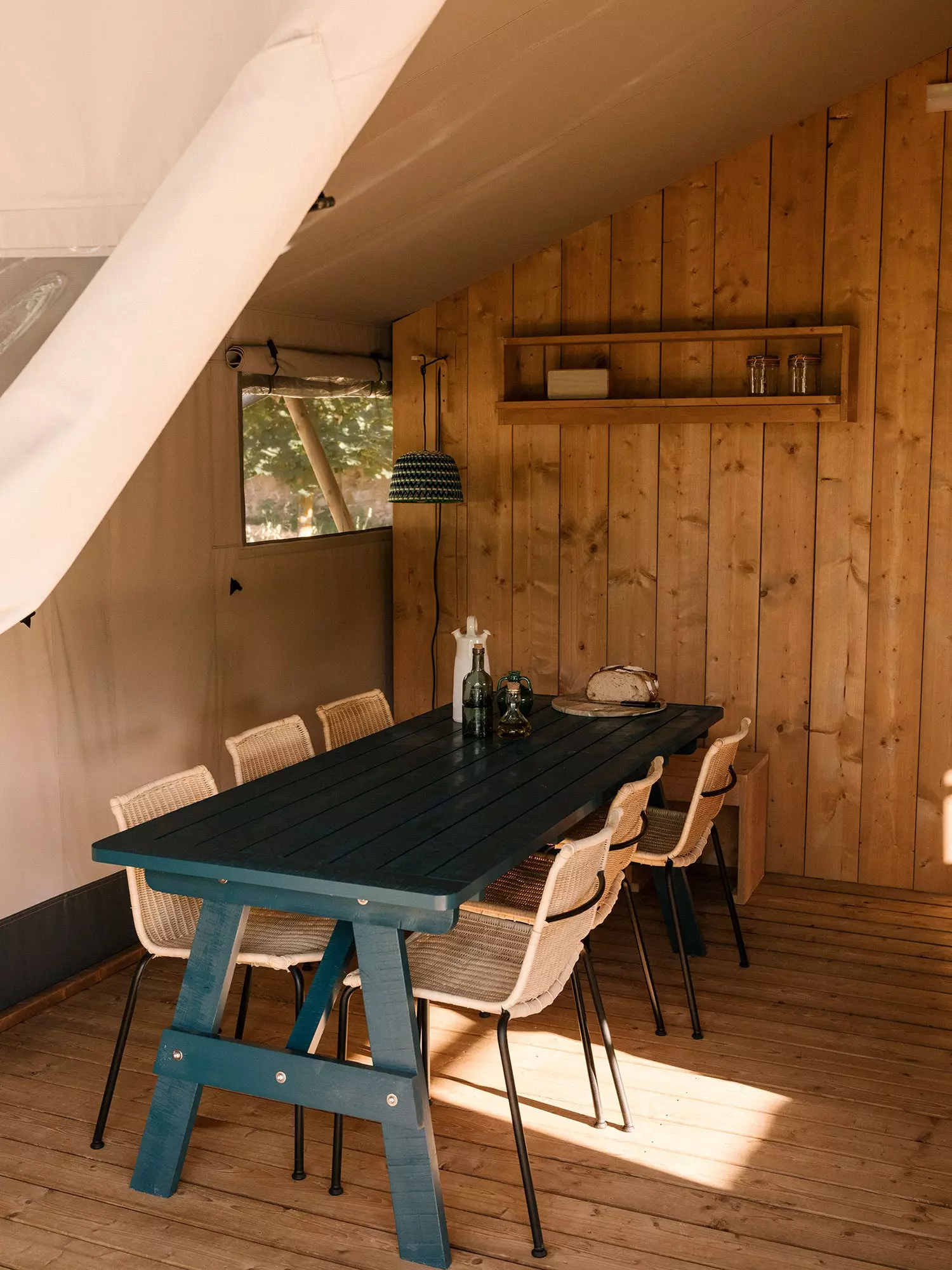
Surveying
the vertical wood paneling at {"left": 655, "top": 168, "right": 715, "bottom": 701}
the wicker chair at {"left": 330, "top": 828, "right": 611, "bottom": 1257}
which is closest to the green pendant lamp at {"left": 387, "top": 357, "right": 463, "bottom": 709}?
the vertical wood paneling at {"left": 655, "top": 168, "right": 715, "bottom": 701}

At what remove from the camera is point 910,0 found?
3760 millimetres

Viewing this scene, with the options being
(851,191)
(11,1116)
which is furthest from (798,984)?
(851,191)

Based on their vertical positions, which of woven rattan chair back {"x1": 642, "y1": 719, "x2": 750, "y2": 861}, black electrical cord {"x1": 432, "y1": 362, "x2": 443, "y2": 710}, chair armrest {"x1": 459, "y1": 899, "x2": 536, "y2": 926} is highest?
black electrical cord {"x1": 432, "y1": 362, "x2": 443, "y2": 710}

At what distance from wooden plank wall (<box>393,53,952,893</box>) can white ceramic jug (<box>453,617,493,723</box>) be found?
1292 millimetres

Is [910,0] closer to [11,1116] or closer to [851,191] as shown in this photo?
[851,191]

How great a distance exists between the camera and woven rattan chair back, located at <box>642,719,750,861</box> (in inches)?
132

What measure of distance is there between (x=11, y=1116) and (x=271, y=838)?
42.9 inches

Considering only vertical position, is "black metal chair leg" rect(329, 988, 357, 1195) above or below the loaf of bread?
below

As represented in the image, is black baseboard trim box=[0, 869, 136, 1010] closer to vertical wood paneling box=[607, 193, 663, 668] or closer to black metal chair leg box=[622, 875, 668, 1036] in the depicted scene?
black metal chair leg box=[622, 875, 668, 1036]

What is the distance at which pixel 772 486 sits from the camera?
15.7 ft

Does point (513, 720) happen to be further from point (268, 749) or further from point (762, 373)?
point (762, 373)

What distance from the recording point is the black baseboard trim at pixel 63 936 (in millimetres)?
3602

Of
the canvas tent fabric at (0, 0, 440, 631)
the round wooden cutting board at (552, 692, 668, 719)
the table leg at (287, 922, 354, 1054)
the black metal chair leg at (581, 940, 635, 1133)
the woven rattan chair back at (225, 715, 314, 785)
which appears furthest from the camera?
the round wooden cutting board at (552, 692, 668, 719)

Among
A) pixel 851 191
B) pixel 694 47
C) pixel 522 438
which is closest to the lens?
pixel 694 47
